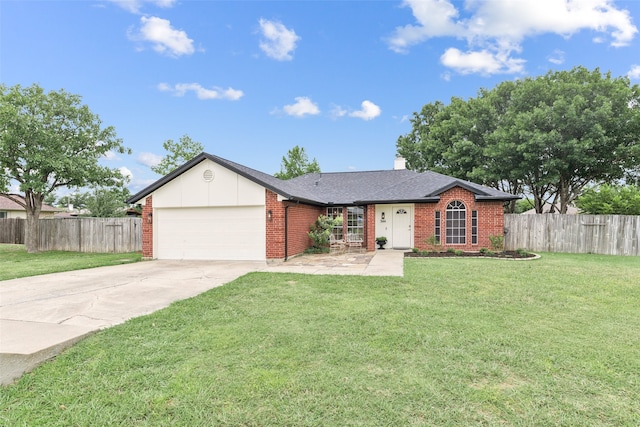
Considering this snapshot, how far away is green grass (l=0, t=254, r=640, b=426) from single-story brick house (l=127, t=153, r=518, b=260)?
5.79m

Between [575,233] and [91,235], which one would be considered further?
[91,235]

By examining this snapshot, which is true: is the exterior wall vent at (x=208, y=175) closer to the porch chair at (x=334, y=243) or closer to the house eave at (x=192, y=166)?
the house eave at (x=192, y=166)

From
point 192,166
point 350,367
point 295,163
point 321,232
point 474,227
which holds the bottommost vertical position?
point 350,367

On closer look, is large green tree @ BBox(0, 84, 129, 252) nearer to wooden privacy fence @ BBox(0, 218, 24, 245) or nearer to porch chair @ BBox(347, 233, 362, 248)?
wooden privacy fence @ BBox(0, 218, 24, 245)

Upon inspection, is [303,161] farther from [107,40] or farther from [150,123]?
[107,40]

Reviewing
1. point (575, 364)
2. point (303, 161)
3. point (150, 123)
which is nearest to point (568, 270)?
point (575, 364)

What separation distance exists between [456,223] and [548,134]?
8220mm

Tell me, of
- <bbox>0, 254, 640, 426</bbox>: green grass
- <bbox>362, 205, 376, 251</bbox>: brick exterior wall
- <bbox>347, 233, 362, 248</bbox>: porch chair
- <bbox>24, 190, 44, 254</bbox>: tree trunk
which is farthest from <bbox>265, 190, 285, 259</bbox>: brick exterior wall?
<bbox>24, 190, 44, 254</bbox>: tree trunk

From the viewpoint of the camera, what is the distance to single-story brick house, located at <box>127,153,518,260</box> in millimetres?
11664

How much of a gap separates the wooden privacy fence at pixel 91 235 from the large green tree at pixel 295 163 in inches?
679

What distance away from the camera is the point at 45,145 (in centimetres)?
1508

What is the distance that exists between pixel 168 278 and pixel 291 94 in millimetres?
13720

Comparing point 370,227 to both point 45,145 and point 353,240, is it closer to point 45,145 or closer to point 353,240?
point 353,240

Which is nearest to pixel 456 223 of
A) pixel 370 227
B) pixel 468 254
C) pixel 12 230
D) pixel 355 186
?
pixel 468 254
